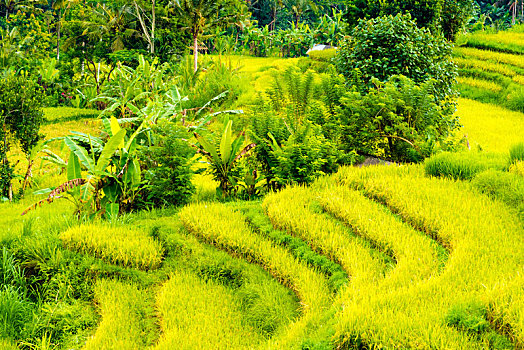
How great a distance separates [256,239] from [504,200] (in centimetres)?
233

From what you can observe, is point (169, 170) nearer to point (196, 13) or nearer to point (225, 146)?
point (225, 146)

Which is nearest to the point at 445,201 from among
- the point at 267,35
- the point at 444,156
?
the point at 444,156

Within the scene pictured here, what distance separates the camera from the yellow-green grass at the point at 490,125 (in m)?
7.24

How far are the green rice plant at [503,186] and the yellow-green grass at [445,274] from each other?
12cm

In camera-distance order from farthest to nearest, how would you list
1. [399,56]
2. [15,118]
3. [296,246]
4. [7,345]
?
[399,56]
[15,118]
[296,246]
[7,345]

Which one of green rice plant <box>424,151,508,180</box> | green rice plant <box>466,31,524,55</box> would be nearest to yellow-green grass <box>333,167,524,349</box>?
green rice plant <box>424,151,508,180</box>

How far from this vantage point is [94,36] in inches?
574

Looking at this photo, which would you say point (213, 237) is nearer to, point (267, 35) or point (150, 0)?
point (150, 0)

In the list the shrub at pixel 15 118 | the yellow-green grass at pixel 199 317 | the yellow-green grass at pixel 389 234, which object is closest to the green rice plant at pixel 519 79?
the yellow-green grass at pixel 389 234

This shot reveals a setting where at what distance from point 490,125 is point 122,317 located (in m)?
7.75

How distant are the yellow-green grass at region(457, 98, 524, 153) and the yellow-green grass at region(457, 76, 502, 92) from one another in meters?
0.72

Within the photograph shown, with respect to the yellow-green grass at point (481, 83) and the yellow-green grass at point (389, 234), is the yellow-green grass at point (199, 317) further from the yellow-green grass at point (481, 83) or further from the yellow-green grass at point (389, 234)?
the yellow-green grass at point (481, 83)

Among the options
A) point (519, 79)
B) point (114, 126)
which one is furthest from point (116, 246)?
point (519, 79)

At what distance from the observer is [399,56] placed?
22.3 feet
